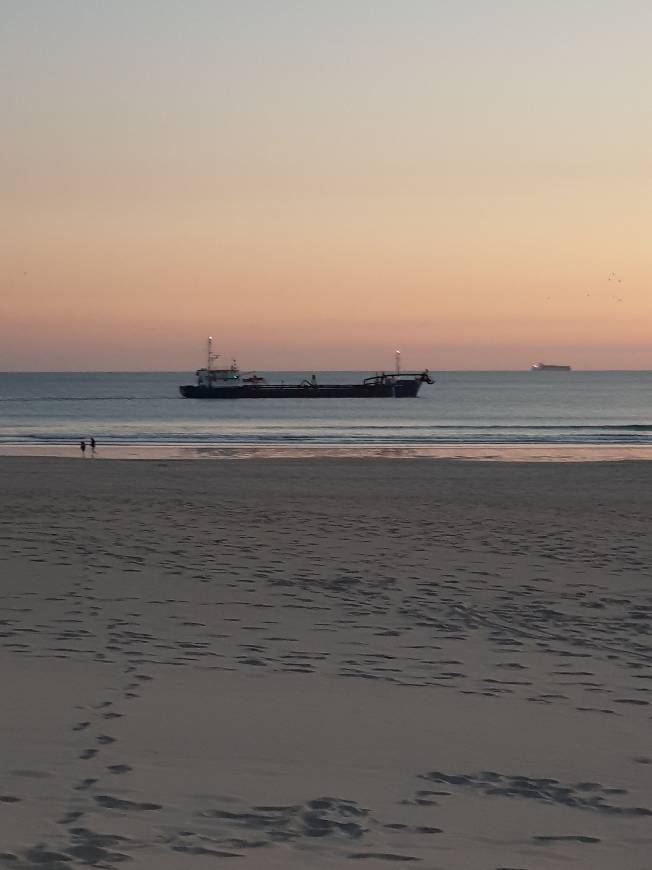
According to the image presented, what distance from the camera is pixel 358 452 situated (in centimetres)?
3403

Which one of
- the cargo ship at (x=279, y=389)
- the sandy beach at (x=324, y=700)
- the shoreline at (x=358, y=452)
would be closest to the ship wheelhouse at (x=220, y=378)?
the cargo ship at (x=279, y=389)

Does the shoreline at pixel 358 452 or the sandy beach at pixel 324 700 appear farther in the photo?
the shoreline at pixel 358 452

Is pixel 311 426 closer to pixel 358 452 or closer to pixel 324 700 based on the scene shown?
pixel 358 452

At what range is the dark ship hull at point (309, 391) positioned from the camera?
10694 centimetres

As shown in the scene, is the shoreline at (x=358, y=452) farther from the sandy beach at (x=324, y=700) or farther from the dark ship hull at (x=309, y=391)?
the dark ship hull at (x=309, y=391)

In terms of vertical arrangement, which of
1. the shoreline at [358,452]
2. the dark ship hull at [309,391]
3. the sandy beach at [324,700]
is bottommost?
the shoreline at [358,452]

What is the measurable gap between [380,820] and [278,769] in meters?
0.70

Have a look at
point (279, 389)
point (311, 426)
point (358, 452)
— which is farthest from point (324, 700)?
point (279, 389)

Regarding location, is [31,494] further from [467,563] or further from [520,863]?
[520,863]

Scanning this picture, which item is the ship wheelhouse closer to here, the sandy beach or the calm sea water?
the calm sea water

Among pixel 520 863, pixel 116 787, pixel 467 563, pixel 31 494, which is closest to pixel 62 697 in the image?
pixel 116 787

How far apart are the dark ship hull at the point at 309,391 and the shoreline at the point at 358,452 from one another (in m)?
66.8

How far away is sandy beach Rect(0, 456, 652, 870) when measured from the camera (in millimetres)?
3846

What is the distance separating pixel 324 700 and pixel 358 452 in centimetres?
2842
